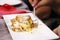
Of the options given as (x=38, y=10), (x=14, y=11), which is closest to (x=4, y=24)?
(x=14, y=11)

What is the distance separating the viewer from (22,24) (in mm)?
664

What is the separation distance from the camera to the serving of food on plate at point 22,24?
638 millimetres

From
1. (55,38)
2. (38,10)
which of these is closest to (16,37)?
(55,38)

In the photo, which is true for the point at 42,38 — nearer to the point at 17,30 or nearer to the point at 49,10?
the point at 17,30

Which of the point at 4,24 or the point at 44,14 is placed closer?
the point at 4,24

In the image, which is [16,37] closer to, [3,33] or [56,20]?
[3,33]

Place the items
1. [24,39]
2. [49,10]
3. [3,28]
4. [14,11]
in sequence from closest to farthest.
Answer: [24,39] → [3,28] → [14,11] → [49,10]

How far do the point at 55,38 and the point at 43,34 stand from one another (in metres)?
0.06

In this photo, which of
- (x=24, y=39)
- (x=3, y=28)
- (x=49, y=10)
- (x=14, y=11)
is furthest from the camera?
(x=49, y=10)

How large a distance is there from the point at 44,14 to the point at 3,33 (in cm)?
40

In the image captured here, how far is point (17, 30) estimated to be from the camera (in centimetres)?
63

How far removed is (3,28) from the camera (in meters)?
0.66

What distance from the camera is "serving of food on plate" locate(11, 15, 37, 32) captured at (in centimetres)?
64

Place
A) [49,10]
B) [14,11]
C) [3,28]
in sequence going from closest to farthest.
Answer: [3,28], [14,11], [49,10]
